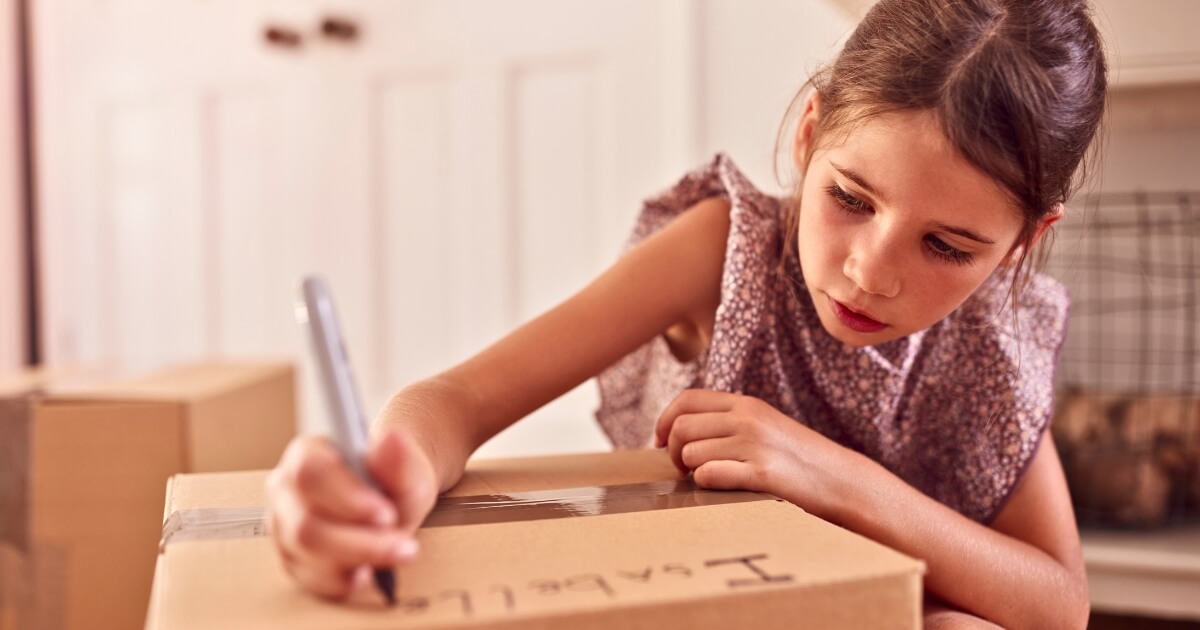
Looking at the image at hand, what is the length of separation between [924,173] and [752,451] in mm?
177

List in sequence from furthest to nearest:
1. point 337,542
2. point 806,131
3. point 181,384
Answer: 1. point 181,384
2. point 806,131
3. point 337,542

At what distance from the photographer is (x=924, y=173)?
21.6 inches

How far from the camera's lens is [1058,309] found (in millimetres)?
805

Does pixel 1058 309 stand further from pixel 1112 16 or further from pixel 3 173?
pixel 3 173

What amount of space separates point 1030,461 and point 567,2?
1023 mm

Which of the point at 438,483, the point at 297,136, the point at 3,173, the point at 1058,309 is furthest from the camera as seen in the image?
the point at 3,173

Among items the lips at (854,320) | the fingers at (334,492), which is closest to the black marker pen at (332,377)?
the fingers at (334,492)

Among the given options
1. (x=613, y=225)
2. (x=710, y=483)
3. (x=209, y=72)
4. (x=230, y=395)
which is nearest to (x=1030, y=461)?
(x=710, y=483)

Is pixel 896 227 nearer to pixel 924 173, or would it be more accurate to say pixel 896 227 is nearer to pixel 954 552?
pixel 924 173

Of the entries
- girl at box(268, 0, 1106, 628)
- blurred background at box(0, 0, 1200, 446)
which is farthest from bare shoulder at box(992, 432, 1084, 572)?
blurred background at box(0, 0, 1200, 446)

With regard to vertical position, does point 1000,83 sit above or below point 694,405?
above

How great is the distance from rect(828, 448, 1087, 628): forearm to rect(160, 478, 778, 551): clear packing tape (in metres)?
0.08

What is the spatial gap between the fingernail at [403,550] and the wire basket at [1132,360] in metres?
1.02

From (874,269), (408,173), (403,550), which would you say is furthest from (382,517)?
(408,173)
